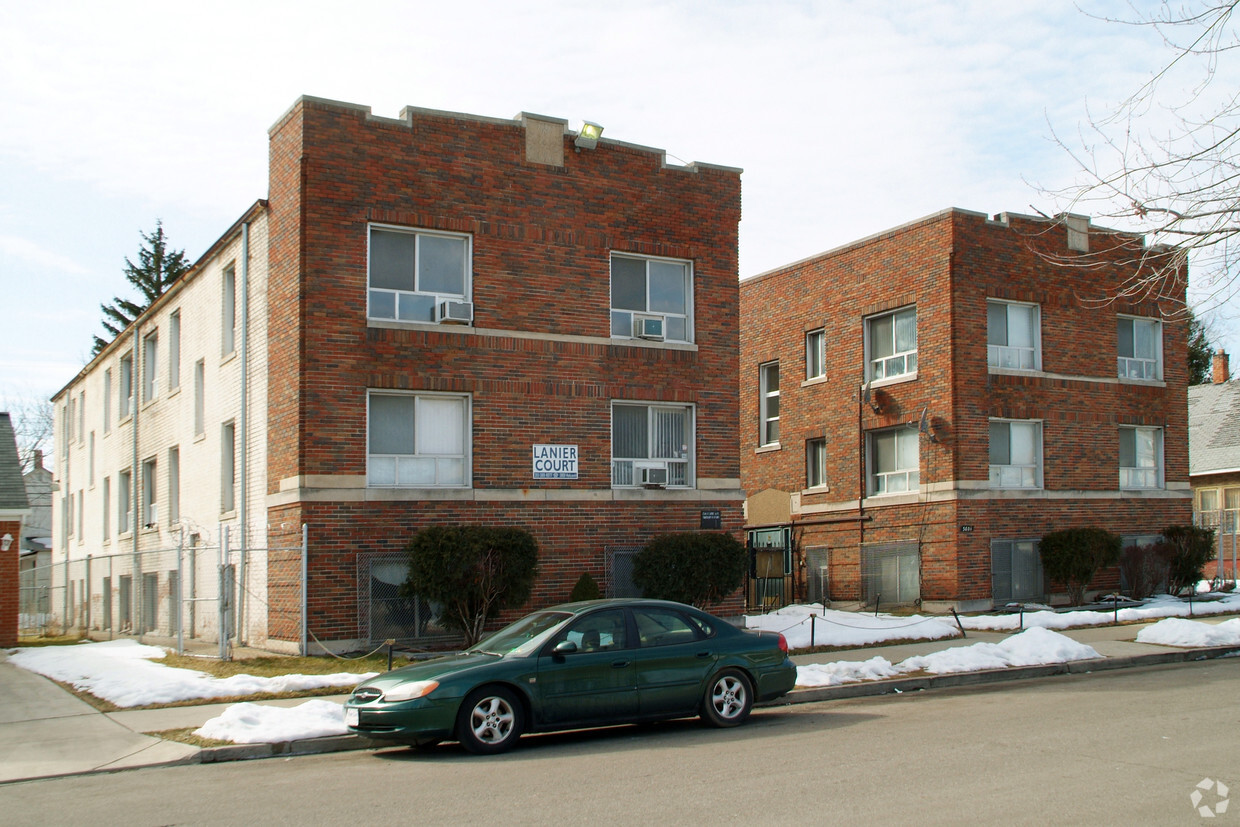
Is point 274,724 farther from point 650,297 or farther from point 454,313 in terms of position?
point 650,297

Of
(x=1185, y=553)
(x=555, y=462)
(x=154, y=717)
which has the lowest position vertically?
(x=154, y=717)

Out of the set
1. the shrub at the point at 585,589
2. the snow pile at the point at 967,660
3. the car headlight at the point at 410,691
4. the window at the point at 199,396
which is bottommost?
the snow pile at the point at 967,660

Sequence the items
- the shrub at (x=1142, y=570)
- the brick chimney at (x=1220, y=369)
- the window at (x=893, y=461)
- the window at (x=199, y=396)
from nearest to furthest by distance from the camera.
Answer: the window at (x=199, y=396), the shrub at (x=1142, y=570), the window at (x=893, y=461), the brick chimney at (x=1220, y=369)

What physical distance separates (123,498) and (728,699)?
24829 millimetres

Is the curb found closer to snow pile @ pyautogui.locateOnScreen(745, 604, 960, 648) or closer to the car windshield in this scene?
the car windshield

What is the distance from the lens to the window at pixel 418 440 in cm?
1975

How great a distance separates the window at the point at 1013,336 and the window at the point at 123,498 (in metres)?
22.3

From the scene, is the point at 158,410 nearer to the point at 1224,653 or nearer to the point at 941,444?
the point at 941,444

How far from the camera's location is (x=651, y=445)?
72.3ft

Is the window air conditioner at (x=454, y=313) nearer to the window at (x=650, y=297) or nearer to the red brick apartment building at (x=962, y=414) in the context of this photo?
the window at (x=650, y=297)

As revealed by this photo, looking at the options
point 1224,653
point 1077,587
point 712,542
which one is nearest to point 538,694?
point 712,542

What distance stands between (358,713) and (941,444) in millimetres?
18689

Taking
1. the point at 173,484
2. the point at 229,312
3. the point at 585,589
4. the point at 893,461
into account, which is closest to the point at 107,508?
the point at 173,484

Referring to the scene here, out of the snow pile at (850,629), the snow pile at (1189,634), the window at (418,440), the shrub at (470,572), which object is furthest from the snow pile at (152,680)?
the snow pile at (1189,634)
